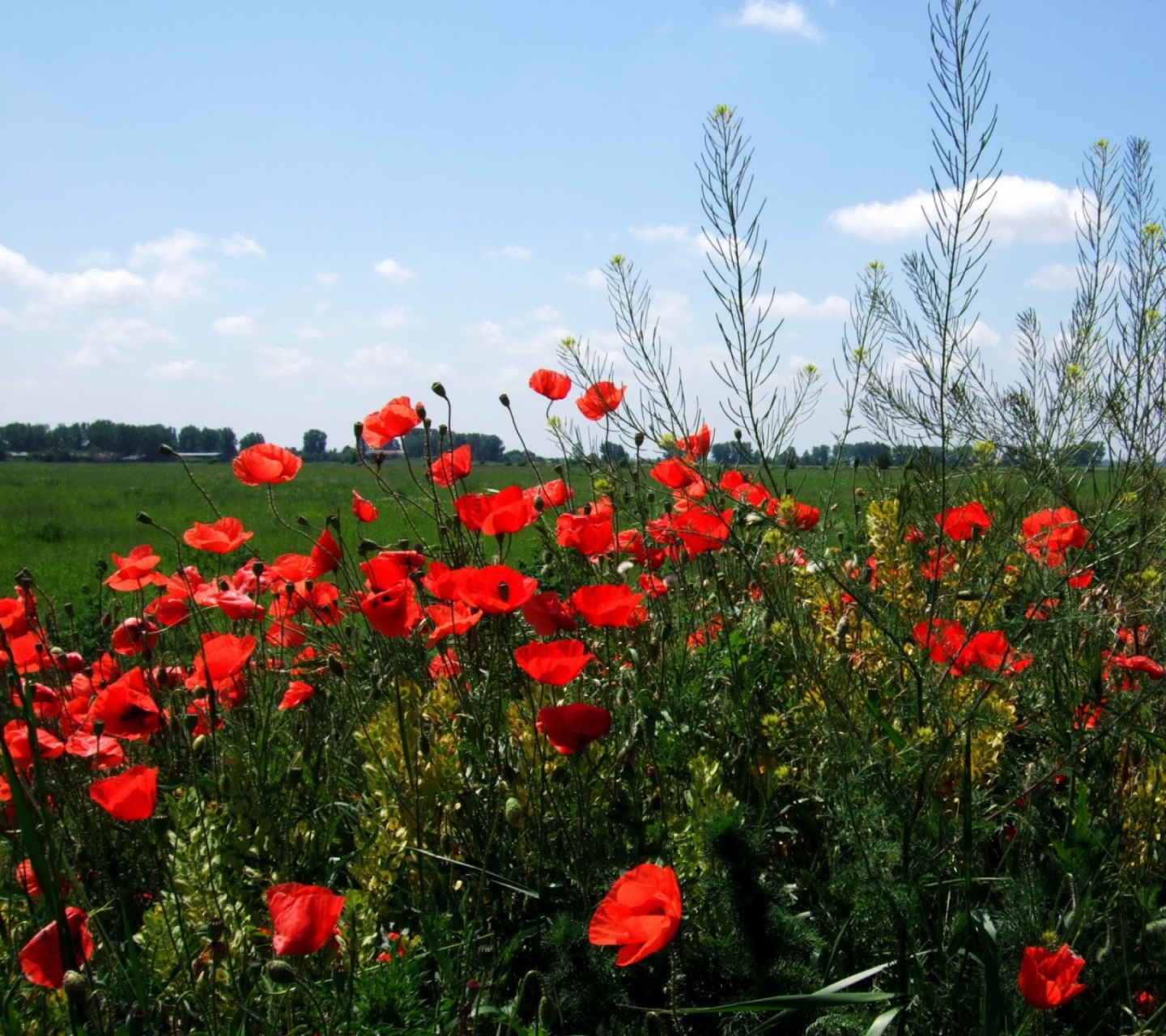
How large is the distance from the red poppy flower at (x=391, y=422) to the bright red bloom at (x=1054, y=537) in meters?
1.46

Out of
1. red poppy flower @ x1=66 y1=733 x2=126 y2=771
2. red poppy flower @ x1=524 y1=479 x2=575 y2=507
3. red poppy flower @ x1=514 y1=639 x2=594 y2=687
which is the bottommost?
red poppy flower @ x1=66 y1=733 x2=126 y2=771

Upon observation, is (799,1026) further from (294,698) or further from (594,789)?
(294,698)

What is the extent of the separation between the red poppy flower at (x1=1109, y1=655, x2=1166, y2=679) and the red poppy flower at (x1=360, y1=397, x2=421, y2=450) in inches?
66.1

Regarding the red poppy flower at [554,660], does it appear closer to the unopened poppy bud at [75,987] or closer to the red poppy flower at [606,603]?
the red poppy flower at [606,603]

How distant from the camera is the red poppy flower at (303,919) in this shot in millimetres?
1053

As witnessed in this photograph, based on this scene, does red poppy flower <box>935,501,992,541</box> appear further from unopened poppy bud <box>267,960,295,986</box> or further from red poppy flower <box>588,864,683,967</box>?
unopened poppy bud <box>267,960,295,986</box>

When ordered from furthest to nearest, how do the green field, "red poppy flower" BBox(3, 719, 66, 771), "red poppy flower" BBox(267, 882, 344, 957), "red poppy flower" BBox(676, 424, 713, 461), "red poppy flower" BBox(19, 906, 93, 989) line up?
the green field
"red poppy flower" BBox(676, 424, 713, 461)
"red poppy flower" BBox(3, 719, 66, 771)
"red poppy flower" BBox(19, 906, 93, 989)
"red poppy flower" BBox(267, 882, 344, 957)

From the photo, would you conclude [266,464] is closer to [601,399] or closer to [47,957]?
[601,399]

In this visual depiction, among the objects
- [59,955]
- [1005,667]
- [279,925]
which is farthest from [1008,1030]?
[59,955]

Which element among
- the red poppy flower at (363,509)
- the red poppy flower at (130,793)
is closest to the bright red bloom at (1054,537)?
the red poppy flower at (363,509)

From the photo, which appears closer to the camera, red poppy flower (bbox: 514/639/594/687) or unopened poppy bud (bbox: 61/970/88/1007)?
unopened poppy bud (bbox: 61/970/88/1007)

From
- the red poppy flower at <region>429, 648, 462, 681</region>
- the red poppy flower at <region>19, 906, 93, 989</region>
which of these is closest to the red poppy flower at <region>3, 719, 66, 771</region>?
the red poppy flower at <region>19, 906, 93, 989</region>

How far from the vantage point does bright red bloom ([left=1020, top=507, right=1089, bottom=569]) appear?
205 cm

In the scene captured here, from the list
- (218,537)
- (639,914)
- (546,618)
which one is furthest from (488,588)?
(218,537)
